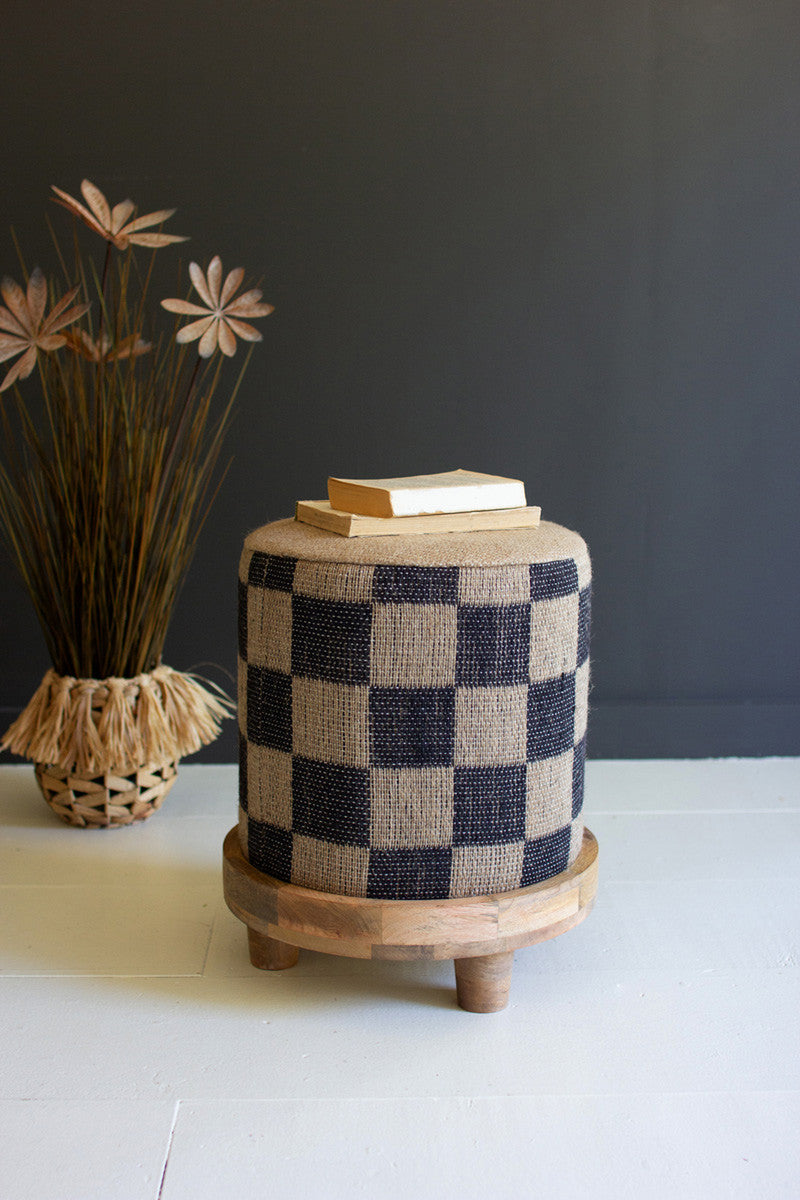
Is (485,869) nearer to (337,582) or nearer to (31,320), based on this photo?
(337,582)

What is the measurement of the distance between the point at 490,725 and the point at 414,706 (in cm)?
9

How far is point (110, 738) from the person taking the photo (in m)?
1.77

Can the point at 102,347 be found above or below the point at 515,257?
below

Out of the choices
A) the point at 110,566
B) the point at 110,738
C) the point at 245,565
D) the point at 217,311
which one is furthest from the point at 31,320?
the point at 110,738

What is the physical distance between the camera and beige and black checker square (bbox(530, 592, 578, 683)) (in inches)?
49.3

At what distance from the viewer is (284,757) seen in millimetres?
1289

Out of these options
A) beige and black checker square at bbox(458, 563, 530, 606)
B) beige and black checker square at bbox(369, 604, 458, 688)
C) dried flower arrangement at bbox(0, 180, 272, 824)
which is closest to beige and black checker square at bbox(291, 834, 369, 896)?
beige and black checker square at bbox(369, 604, 458, 688)

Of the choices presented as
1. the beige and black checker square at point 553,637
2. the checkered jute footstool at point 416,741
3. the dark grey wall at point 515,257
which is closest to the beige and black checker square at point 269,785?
the checkered jute footstool at point 416,741

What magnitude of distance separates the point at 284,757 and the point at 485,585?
0.32 metres

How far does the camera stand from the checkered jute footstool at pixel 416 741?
122 centimetres

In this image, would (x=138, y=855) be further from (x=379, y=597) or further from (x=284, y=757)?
(x=379, y=597)

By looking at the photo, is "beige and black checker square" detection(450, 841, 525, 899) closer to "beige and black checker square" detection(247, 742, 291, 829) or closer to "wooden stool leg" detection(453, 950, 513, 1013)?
"wooden stool leg" detection(453, 950, 513, 1013)

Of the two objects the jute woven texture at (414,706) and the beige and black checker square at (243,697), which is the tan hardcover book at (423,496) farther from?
the beige and black checker square at (243,697)

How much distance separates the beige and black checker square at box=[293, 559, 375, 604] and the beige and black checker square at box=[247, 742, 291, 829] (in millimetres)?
202
